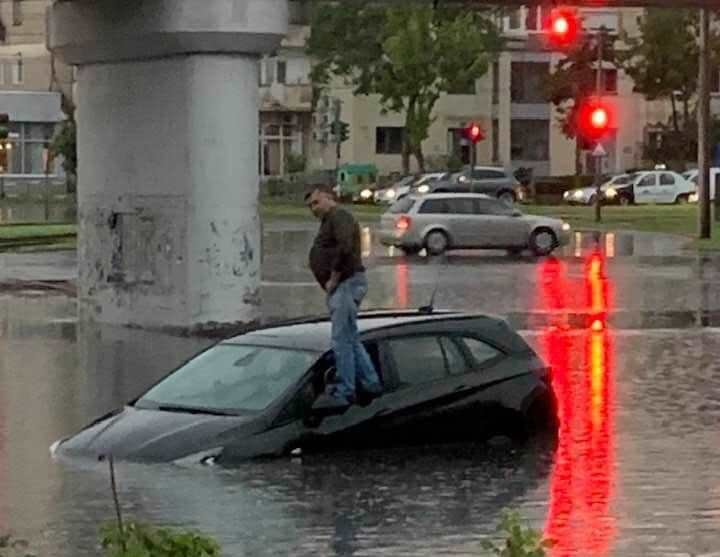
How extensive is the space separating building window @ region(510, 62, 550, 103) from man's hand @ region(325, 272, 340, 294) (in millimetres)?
81931

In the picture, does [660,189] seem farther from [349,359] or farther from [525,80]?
[349,359]

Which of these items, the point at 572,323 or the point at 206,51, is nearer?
the point at 206,51

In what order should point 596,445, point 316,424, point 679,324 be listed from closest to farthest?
point 316,424
point 596,445
point 679,324

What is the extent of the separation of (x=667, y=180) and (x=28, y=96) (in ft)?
122

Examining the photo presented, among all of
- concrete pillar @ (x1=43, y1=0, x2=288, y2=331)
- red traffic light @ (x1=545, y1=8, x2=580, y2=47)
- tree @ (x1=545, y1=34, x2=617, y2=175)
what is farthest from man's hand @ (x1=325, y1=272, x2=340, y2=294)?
tree @ (x1=545, y1=34, x2=617, y2=175)

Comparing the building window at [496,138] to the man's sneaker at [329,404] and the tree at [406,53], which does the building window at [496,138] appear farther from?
the man's sneaker at [329,404]

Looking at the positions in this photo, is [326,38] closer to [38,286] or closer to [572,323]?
[38,286]

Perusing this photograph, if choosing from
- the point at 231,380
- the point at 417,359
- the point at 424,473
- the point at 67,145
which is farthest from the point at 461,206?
the point at 67,145

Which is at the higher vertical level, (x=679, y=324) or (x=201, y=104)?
(x=201, y=104)

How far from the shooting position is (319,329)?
16.0m

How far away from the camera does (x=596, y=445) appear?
16469mm

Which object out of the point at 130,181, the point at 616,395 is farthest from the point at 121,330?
the point at 616,395

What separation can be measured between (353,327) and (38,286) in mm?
21917

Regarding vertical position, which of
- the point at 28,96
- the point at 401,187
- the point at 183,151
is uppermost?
the point at 28,96
